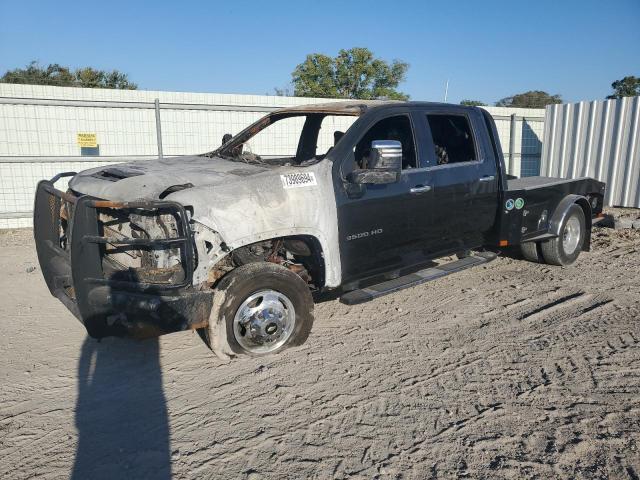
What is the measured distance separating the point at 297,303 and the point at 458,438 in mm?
1592

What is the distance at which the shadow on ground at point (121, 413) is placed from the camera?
2721mm

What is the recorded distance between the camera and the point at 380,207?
4.36m

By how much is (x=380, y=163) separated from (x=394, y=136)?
3.20 feet

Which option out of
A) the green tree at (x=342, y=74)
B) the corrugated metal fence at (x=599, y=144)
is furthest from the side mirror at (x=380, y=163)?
the green tree at (x=342, y=74)

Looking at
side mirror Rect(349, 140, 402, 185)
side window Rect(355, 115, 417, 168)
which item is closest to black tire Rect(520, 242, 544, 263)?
side window Rect(355, 115, 417, 168)

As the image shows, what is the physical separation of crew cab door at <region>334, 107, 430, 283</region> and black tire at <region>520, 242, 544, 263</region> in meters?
2.67

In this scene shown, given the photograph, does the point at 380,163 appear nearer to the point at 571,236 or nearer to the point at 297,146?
the point at 297,146

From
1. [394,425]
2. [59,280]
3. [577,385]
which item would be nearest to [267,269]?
[394,425]

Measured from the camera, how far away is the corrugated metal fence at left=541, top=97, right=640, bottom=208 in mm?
10281

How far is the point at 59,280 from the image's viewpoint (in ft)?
13.2

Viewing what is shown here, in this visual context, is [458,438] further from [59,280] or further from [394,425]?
[59,280]

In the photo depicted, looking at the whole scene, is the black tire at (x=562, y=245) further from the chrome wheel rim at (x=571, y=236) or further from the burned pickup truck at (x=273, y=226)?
the burned pickup truck at (x=273, y=226)

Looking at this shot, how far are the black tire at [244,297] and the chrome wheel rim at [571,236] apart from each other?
428cm

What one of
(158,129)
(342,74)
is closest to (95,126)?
(158,129)
